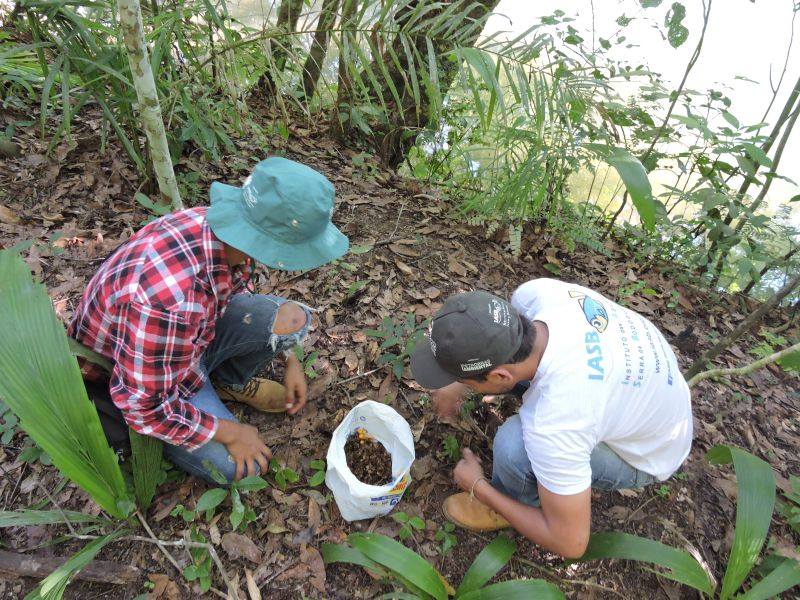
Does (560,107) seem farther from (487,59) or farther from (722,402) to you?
(722,402)

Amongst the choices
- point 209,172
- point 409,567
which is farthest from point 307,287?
point 409,567

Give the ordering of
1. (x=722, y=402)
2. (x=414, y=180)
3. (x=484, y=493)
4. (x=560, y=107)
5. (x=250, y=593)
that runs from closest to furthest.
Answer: (x=250, y=593), (x=484, y=493), (x=560, y=107), (x=722, y=402), (x=414, y=180)

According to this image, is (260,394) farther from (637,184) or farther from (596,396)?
(637,184)

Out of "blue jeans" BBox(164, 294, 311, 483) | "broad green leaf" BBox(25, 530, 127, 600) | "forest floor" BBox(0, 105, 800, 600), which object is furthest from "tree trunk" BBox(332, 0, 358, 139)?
"broad green leaf" BBox(25, 530, 127, 600)

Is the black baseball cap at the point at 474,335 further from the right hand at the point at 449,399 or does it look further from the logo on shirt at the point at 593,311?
the right hand at the point at 449,399

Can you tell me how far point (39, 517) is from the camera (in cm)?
145

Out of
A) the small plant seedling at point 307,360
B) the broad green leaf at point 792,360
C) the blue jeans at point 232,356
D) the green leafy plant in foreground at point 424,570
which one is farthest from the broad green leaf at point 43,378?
the broad green leaf at point 792,360

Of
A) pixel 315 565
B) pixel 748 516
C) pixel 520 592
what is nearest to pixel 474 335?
pixel 520 592

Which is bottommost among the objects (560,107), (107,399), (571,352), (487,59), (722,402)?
(722,402)

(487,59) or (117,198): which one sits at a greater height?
(487,59)

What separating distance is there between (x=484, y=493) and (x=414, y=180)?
103 inches

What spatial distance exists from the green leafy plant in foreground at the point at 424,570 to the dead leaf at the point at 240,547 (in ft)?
0.84

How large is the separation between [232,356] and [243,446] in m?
0.40

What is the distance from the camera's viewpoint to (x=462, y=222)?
3316 mm
